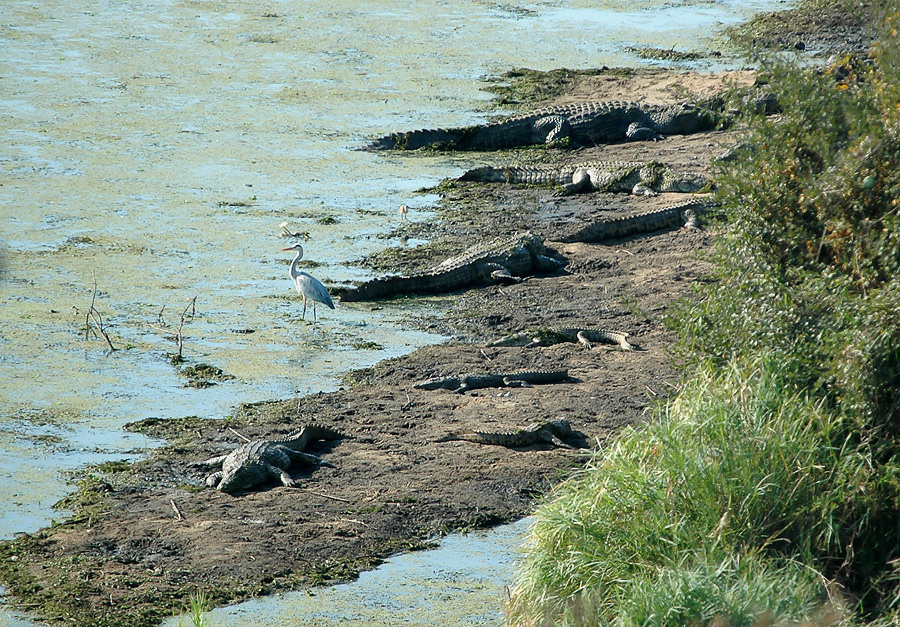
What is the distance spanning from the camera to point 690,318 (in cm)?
558

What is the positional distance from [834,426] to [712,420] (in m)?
0.51

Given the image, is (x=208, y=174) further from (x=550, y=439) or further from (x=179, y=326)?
A: (x=550, y=439)

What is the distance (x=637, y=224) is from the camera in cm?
1084

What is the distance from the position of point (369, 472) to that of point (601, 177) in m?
6.96

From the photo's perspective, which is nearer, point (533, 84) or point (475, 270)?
point (475, 270)

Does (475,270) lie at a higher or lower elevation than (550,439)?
higher

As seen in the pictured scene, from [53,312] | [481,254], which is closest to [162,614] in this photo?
[53,312]

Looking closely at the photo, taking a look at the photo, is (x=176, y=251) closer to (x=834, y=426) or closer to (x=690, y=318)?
(x=690, y=318)

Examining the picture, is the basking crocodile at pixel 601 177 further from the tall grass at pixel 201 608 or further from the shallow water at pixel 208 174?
the tall grass at pixel 201 608

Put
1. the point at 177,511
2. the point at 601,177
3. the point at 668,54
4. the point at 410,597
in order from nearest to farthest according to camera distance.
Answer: the point at 410,597
the point at 177,511
the point at 601,177
the point at 668,54

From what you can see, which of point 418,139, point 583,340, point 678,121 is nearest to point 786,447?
point 583,340

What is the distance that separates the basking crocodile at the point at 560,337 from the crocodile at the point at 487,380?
2.35 feet

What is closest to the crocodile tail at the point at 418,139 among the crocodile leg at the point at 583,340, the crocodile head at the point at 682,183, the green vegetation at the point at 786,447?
the crocodile head at the point at 682,183

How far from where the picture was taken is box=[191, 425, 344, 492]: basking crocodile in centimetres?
619
